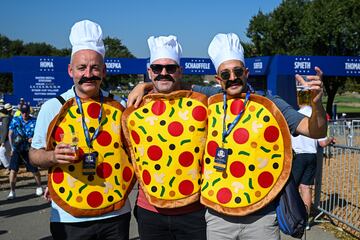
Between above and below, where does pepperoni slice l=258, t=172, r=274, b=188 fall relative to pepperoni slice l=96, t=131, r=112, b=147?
below

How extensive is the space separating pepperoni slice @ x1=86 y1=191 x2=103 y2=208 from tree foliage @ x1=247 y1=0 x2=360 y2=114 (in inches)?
1089

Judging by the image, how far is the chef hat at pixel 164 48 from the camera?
2.89 metres

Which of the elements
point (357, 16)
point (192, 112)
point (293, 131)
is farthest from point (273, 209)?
point (357, 16)

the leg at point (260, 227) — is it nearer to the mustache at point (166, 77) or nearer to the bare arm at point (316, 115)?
the bare arm at point (316, 115)

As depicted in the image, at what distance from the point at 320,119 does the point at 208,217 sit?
3.13ft

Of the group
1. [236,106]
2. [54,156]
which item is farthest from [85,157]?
[236,106]

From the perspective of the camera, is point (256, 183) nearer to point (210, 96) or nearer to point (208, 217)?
point (208, 217)

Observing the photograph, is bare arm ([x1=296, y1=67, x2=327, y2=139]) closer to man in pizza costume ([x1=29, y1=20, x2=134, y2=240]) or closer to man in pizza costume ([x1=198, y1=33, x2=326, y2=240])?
man in pizza costume ([x1=198, y1=33, x2=326, y2=240])

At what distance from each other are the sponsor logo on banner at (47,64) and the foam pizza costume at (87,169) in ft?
49.0

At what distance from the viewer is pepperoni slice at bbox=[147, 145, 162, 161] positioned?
110 inches

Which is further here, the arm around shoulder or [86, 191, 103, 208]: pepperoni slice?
[86, 191, 103, 208]: pepperoni slice

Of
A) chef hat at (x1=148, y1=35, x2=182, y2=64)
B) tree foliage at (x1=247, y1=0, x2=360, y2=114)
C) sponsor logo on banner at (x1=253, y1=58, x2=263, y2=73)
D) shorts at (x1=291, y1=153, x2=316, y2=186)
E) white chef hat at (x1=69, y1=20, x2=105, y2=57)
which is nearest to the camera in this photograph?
white chef hat at (x1=69, y1=20, x2=105, y2=57)

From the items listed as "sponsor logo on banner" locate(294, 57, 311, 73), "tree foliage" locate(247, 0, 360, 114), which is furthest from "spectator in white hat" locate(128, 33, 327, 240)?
"tree foliage" locate(247, 0, 360, 114)

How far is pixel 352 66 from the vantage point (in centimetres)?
1580
